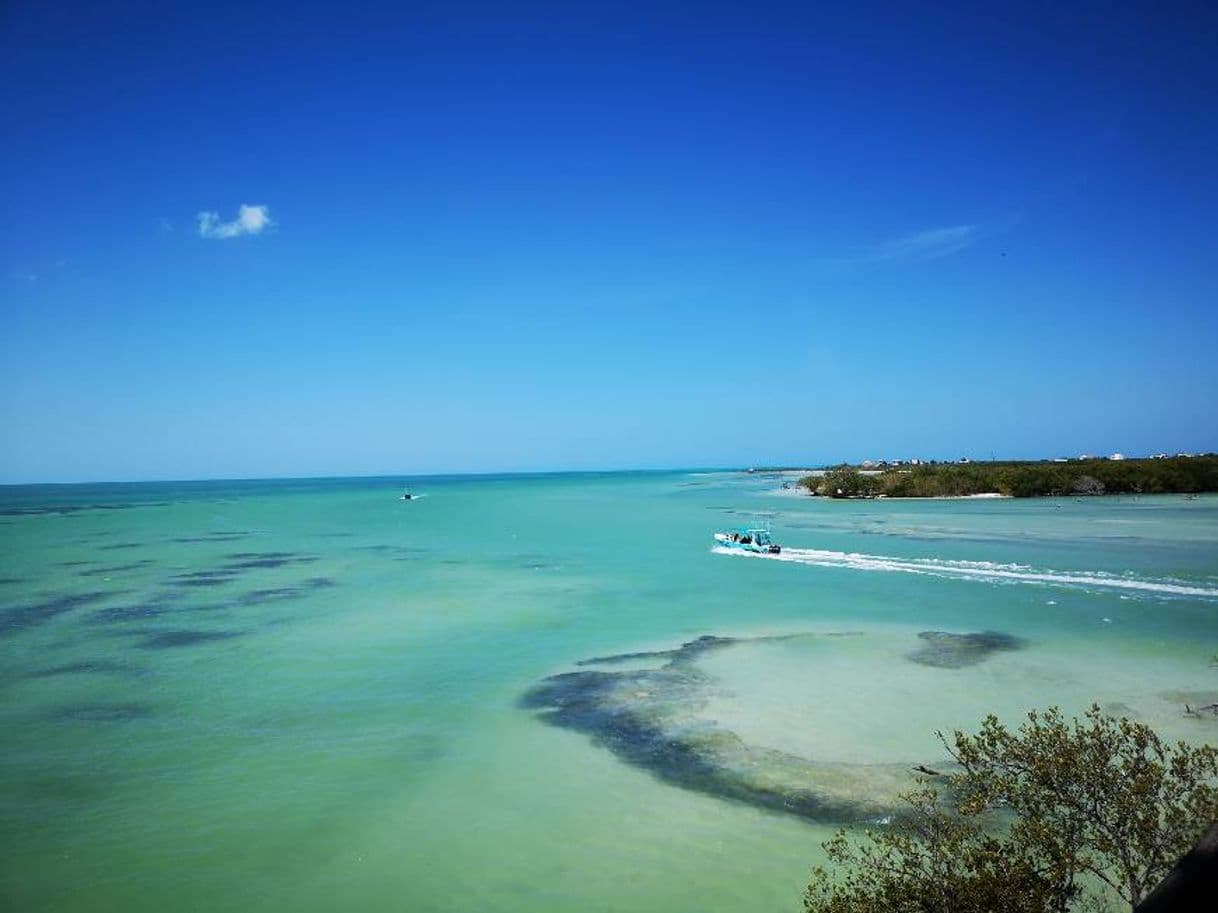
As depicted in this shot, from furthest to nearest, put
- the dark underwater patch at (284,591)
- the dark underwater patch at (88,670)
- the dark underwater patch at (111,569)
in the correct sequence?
the dark underwater patch at (111,569) → the dark underwater patch at (284,591) → the dark underwater patch at (88,670)

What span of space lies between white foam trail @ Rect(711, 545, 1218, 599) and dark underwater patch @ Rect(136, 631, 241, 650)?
2259 centimetres

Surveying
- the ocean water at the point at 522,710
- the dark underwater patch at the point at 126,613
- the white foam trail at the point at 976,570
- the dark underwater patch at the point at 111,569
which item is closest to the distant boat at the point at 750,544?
the white foam trail at the point at 976,570

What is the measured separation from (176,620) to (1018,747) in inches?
922

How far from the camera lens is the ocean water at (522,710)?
28.8 feet

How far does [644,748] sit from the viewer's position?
11758mm

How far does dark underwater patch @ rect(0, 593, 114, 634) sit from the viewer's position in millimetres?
22359

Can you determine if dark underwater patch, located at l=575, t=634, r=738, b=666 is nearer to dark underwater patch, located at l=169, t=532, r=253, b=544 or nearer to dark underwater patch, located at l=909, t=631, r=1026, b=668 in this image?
dark underwater patch, located at l=909, t=631, r=1026, b=668

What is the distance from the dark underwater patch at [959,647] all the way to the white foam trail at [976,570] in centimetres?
878

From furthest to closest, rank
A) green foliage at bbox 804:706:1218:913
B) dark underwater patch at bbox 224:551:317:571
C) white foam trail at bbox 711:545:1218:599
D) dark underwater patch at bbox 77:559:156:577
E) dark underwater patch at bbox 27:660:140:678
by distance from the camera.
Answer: dark underwater patch at bbox 224:551:317:571
dark underwater patch at bbox 77:559:156:577
white foam trail at bbox 711:545:1218:599
dark underwater patch at bbox 27:660:140:678
green foliage at bbox 804:706:1218:913

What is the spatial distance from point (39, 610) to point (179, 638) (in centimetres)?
811

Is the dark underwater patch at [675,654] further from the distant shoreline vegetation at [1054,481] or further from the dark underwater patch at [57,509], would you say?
the dark underwater patch at [57,509]

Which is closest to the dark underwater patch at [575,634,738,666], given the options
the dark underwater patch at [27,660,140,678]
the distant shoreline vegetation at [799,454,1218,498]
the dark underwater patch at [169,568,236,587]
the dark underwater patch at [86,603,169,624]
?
the dark underwater patch at [27,660,140,678]

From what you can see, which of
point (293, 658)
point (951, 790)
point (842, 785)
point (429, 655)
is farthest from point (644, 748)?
point (293, 658)

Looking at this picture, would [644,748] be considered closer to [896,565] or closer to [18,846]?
[18,846]
